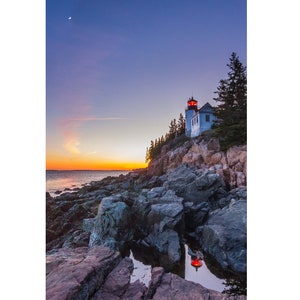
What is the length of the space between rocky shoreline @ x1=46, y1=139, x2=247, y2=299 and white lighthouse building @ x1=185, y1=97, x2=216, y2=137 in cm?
9

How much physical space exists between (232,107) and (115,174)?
40.1 inches

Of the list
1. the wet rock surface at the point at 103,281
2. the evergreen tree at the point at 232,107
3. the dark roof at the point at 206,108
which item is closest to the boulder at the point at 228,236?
the wet rock surface at the point at 103,281

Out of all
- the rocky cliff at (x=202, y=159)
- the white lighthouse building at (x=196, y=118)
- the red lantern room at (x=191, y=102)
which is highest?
the red lantern room at (x=191, y=102)

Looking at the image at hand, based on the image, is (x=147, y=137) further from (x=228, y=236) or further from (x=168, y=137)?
(x=228, y=236)

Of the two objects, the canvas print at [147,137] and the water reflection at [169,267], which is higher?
the canvas print at [147,137]

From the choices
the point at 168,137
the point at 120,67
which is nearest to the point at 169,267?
the point at 168,137

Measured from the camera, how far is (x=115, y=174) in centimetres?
197

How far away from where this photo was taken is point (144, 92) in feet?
6.81

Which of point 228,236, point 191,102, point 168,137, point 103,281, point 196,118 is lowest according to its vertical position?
point 103,281

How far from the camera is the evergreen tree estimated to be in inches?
69.3

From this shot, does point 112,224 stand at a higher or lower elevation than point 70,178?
lower

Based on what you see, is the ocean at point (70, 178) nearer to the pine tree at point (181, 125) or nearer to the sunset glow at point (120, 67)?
the sunset glow at point (120, 67)

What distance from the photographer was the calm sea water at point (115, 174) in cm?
169

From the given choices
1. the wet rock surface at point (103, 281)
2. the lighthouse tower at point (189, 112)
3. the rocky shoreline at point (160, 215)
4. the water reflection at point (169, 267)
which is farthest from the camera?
the lighthouse tower at point (189, 112)
